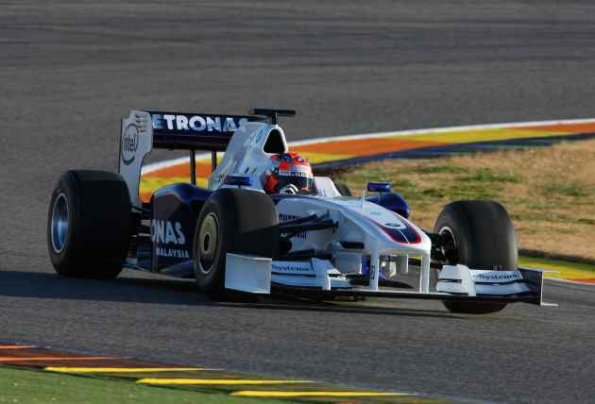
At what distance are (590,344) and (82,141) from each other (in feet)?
38.8

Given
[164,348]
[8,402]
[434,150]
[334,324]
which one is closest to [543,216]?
[434,150]

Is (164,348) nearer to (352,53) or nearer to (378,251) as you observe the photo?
(378,251)

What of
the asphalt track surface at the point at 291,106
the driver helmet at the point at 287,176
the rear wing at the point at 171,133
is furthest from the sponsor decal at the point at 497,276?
the rear wing at the point at 171,133

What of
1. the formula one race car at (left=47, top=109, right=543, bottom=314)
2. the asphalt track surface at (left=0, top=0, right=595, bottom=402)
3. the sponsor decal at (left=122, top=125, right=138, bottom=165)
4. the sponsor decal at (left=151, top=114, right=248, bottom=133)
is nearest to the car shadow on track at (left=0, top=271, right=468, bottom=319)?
the asphalt track surface at (left=0, top=0, right=595, bottom=402)

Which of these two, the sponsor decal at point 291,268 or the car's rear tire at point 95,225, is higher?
the car's rear tire at point 95,225

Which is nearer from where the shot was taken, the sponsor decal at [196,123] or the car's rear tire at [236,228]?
the car's rear tire at [236,228]

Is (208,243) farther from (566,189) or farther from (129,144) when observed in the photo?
(566,189)

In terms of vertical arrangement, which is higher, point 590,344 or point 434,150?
point 434,150

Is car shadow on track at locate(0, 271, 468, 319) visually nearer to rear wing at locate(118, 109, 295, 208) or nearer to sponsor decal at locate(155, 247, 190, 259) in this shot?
sponsor decal at locate(155, 247, 190, 259)

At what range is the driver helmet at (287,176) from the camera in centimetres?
1280

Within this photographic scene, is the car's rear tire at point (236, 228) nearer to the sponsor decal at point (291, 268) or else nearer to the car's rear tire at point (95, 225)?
the sponsor decal at point (291, 268)

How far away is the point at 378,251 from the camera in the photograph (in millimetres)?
11641

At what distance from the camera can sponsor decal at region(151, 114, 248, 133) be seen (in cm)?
1399

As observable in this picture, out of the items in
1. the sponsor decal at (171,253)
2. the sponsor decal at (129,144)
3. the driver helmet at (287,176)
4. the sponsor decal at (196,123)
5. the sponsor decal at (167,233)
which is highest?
the sponsor decal at (196,123)
